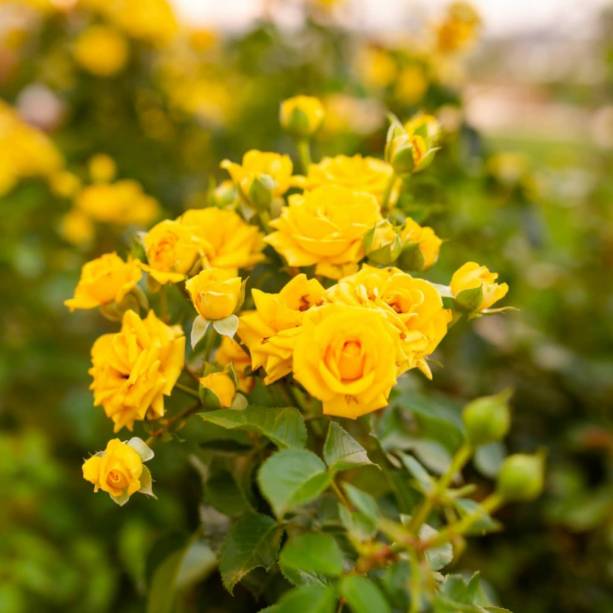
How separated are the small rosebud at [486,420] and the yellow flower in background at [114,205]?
91 centimetres

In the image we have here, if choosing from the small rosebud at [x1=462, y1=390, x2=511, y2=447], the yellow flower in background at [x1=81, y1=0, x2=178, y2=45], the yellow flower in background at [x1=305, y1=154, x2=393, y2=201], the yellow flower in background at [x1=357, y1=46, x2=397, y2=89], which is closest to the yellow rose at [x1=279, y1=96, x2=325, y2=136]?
the yellow flower in background at [x1=305, y1=154, x2=393, y2=201]

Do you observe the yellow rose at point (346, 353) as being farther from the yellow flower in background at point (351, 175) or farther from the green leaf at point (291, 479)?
the yellow flower in background at point (351, 175)

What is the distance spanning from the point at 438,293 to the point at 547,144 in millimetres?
4042

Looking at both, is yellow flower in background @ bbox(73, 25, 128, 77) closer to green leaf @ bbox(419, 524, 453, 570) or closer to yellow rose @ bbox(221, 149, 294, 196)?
yellow rose @ bbox(221, 149, 294, 196)

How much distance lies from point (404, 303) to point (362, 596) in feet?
0.62

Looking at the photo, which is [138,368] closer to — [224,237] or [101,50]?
[224,237]

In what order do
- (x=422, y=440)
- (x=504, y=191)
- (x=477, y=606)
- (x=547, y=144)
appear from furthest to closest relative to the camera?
(x=547, y=144), (x=504, y=191), (x=422, y=440), (x=477, y=606)

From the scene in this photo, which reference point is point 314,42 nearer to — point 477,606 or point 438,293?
point 438,293

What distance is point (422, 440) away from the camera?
867mm

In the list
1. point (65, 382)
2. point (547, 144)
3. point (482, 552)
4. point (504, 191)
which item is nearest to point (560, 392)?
point (482, 552)

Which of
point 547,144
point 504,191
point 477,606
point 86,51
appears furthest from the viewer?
point 547,144

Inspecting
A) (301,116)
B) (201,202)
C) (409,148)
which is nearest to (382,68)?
(201,202)

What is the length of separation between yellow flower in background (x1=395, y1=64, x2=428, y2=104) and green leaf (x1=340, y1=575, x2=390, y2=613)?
1.01 metres

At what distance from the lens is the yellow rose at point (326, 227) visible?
0.62 m
